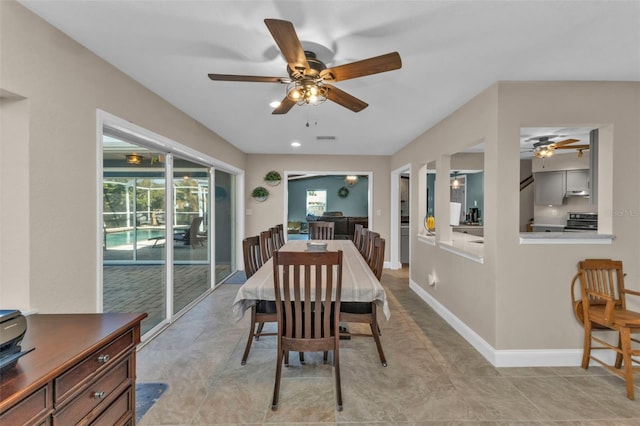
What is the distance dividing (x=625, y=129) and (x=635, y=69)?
1.57 ft

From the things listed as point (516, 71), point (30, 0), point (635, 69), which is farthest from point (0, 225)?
point (635, 69)

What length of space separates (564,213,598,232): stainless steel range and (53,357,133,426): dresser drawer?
6931 millimetres

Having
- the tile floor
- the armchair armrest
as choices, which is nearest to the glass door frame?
the tile floor

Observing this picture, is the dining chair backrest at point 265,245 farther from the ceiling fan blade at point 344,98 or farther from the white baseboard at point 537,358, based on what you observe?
the white baseboard at point 537,358

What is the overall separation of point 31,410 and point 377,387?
6.39 feet

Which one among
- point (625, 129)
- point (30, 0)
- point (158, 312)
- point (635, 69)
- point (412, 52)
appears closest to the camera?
point (30, 0)

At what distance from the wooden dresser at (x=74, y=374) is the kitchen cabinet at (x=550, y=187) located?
723cm

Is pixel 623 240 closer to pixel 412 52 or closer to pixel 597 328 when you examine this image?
pixel 597 328

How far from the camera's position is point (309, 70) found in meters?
1.80

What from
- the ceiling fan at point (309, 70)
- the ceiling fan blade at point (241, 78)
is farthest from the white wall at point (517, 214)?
the ceiling fan blade at point (241, 78)

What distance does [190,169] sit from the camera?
377cm

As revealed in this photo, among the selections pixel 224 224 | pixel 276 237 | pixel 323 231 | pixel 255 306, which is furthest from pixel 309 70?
pixel 224 224

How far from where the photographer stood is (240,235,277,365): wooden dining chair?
7.55 feet

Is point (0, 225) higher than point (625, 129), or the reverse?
point (625, 129)
